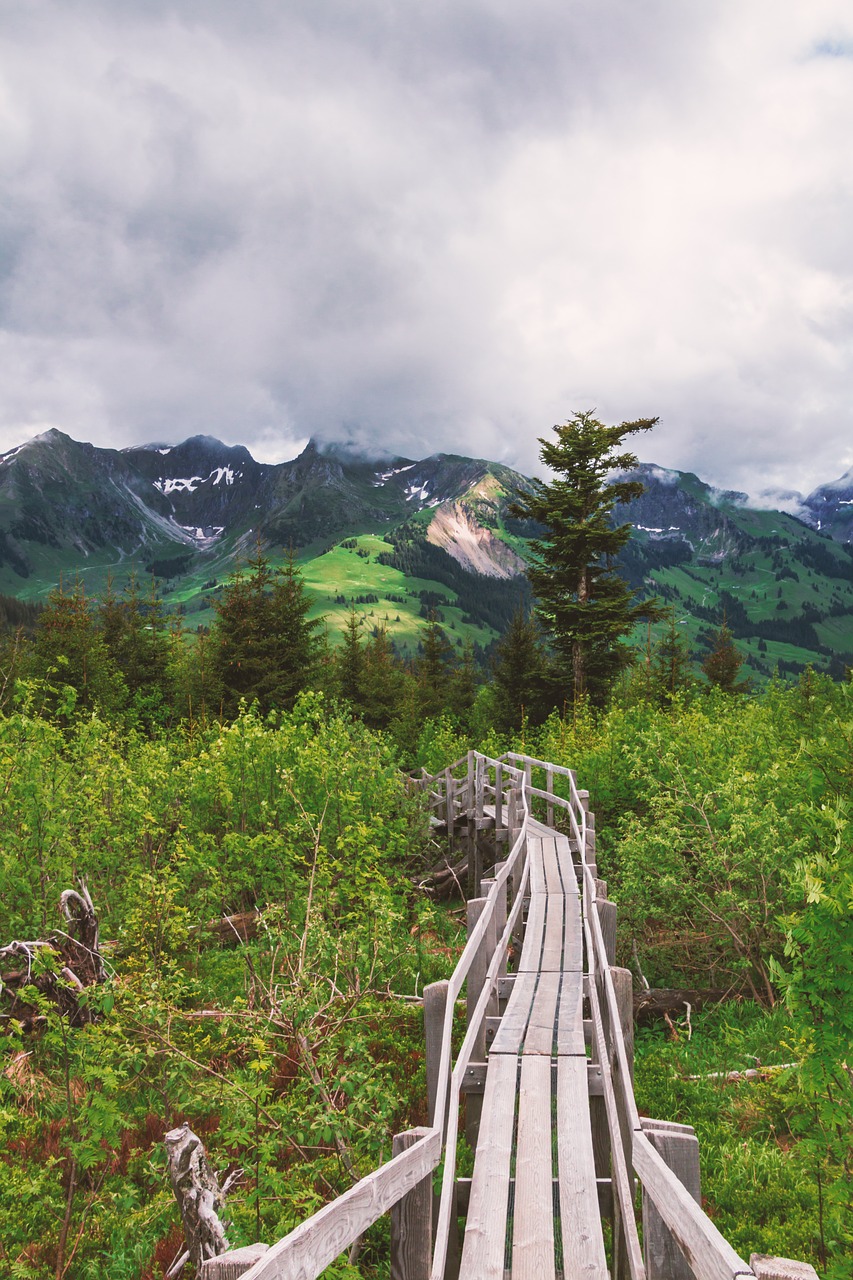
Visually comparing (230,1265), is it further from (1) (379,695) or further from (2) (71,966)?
(1) (379,695)

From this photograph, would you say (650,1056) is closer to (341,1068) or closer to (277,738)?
(341,1068)

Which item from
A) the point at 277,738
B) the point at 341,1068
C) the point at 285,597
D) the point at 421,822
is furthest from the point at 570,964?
the point at 285,597

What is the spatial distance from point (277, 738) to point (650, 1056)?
7960mm

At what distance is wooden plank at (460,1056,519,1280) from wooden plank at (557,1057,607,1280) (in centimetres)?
34

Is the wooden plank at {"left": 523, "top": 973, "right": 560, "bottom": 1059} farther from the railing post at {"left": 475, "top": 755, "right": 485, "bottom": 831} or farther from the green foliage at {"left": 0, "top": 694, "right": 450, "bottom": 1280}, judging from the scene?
the railing post at {"left": 475, "top": 755, "right": 485, "bottom": 831}

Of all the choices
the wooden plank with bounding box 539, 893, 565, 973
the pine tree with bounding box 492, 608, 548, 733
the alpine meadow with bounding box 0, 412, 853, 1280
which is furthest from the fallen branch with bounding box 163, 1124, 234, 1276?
the pine tree with bounding box 492, 608, 548, 733

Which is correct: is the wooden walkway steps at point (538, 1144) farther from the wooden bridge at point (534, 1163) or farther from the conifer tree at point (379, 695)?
the conifer tree at point (379, 695)

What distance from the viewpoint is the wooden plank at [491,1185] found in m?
3.52

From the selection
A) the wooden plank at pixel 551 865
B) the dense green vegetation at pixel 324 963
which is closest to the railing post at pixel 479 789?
the dense green vegetation at pixel 324 963

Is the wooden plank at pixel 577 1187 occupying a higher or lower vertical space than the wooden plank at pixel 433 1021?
lower

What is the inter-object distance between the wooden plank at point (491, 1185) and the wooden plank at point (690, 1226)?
115 cm

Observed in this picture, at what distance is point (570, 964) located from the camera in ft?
26.1

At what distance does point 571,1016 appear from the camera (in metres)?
6.52

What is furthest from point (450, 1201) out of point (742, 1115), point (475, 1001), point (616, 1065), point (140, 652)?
point (140, 652)
